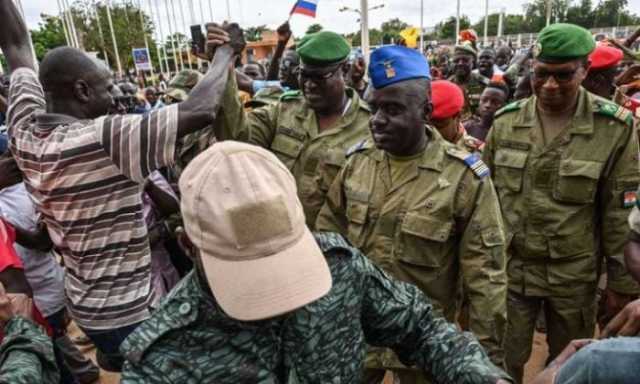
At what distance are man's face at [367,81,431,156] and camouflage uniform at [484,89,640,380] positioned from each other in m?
0.87

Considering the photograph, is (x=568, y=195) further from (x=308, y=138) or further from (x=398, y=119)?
(x=308, y=138)

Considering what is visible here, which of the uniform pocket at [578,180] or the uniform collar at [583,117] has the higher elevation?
the uniform collar at [583,117]

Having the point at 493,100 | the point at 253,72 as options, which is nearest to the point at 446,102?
the point at 493,100

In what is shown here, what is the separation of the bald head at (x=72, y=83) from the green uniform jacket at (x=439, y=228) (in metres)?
1.21

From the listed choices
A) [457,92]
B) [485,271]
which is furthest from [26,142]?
[457,92]

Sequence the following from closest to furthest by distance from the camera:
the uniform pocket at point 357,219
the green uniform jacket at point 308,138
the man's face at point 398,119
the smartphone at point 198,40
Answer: the man's face at point 398,119 < the uniform pocket at point 357,219 < the smartphone at point 198,40 < the green uniform jacket at point 308,138

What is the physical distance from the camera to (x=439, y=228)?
2016 mm

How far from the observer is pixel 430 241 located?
6.75 ft

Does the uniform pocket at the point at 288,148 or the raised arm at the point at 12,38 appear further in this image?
the uniform pocket at the point at 288,148

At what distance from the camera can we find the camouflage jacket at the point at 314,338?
1.14 m

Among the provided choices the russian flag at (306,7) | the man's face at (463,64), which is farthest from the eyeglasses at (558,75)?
the man's face at (463,64)

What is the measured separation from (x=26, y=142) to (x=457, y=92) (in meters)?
2.49

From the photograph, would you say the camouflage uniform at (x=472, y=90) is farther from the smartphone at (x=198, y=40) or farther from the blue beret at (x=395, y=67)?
the smartphone at (x=198, y=40)

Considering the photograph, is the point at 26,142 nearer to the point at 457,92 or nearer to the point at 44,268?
the point at 44,268
